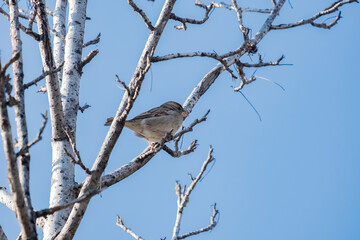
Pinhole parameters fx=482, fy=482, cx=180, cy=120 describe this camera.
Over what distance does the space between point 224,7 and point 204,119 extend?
2468mm

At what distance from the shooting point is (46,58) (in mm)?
4312

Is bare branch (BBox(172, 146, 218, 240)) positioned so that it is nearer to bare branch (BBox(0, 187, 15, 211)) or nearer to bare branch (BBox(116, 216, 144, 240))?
bare branch (BBox(116, 216, 144, 240))

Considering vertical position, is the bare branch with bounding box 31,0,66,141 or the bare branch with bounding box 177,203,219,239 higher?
the bare branch with bounding box 31,0,66,141

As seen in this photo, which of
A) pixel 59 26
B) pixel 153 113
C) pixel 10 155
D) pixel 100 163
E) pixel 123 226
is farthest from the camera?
pixel 153 113

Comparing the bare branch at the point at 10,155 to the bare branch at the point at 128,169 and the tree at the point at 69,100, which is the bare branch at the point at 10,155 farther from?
the bare branch at the point at 128,169

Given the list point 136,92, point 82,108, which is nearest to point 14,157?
point 136,92

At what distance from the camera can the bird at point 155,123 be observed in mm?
6762

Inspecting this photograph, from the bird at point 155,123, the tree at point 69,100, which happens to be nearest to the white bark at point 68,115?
the tree at point 69,100

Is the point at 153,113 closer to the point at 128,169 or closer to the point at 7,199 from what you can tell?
the point at 128,169

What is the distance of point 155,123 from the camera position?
22.8 ft

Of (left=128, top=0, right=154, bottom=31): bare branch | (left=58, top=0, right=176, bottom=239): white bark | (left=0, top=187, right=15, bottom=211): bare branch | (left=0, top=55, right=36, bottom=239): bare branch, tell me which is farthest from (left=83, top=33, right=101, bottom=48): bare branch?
(left=0, top=55, right=36, bottom=239): bare branch

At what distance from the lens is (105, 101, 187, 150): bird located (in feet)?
22.2

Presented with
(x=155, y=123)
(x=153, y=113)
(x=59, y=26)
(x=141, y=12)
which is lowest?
(x=141, y=12)

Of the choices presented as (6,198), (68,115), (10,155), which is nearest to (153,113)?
(68,115)
